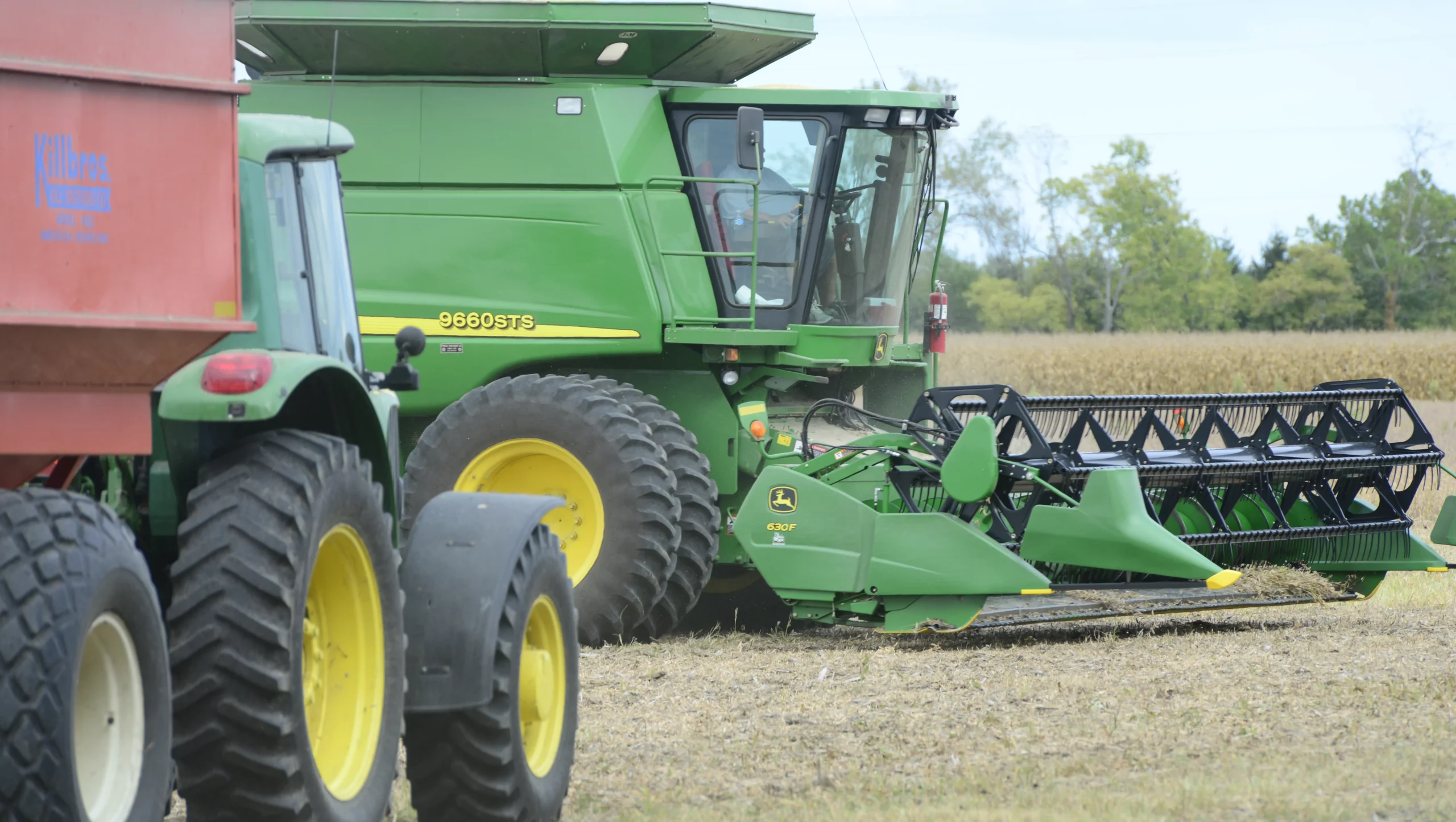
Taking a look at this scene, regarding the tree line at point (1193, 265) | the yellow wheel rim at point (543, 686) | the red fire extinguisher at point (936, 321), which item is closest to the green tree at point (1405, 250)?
Answer: the tree line at point (1193, 265)

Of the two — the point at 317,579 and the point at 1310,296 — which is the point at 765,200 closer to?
the point at 317,579

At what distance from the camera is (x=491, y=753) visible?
13.3 feet

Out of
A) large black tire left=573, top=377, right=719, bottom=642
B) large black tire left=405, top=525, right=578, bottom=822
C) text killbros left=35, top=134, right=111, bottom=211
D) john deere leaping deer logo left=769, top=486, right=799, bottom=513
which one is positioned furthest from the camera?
large black tire left=573, top=377, right=719, bottom=642

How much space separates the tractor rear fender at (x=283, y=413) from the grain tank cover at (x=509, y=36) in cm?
462

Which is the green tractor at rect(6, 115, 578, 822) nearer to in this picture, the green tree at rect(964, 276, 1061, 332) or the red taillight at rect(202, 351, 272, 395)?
the red taillight at rect(202, 351, 272, 395)

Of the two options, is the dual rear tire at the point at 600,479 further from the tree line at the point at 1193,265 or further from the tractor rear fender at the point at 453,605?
the tree line at the point at 1193,265

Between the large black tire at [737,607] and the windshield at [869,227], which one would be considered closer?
the large black tire at [737,607]

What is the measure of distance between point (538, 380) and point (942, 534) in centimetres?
239

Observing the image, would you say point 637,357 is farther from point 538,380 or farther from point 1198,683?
point 1198,683

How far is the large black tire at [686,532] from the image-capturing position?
8312 mm

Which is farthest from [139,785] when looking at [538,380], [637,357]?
[637,357]

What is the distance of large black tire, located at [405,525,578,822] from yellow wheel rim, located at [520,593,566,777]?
9 centimetres

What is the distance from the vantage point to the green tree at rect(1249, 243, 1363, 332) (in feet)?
177

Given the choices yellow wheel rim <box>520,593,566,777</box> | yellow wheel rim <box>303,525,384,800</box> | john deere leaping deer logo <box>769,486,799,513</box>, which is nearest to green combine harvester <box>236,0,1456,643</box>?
john deere leaping deer logo <box>769,486,799,513</box>
